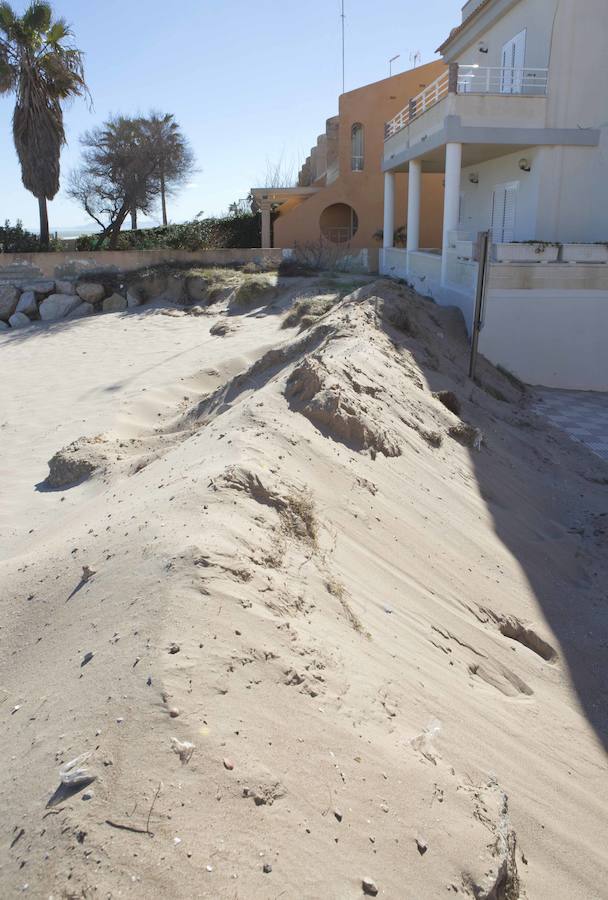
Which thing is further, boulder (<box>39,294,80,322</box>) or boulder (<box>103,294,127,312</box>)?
boulder (<box>103,294,127,312</box>)

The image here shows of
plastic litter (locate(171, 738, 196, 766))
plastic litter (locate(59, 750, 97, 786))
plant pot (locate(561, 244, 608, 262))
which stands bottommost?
plastic litter (locate(59, 750, 97, 786))

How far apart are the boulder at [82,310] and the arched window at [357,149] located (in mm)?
10946

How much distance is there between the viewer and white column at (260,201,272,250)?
25062mm

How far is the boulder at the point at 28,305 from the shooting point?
2111 centimetres

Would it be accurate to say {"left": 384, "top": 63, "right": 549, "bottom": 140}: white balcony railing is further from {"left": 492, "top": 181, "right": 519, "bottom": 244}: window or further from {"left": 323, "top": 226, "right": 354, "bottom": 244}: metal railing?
{"left": 323, "top": 226, "right": 354, "bottom": 244}: metal railing

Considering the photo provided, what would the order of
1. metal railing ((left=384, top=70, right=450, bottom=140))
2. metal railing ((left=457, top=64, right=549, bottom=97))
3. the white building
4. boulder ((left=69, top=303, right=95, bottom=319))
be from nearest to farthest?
the white building < metal railing ((left=457, top=64, right=549, bottom=97)) < metal railing ((left=384, top=70, right=450, bottom=140)) < boulder ((left=69, top=303, right=95, bottom=319))

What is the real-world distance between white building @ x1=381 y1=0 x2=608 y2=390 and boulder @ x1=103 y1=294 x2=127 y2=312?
8.39 meters

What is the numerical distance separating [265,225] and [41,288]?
7.77 metres

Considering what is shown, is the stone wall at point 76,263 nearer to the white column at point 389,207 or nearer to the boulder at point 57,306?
the boulder at point 57,306

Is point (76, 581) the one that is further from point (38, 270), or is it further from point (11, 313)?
point (38, 270)

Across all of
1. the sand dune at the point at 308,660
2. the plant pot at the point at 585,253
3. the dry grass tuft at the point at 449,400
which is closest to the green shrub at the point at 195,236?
the plant pot at the point at 585,253

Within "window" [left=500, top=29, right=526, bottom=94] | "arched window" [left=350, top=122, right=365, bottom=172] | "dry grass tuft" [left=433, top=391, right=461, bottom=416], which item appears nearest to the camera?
"dry grass tuft" [left=433, top=391, right=461, bottom=416]

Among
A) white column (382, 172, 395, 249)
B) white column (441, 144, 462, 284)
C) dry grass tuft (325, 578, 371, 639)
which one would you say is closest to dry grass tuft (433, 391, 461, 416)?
dry grass tuft (325, 578, 371, 639)

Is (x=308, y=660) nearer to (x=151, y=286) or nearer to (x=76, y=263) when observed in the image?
(x=151, y=286)
